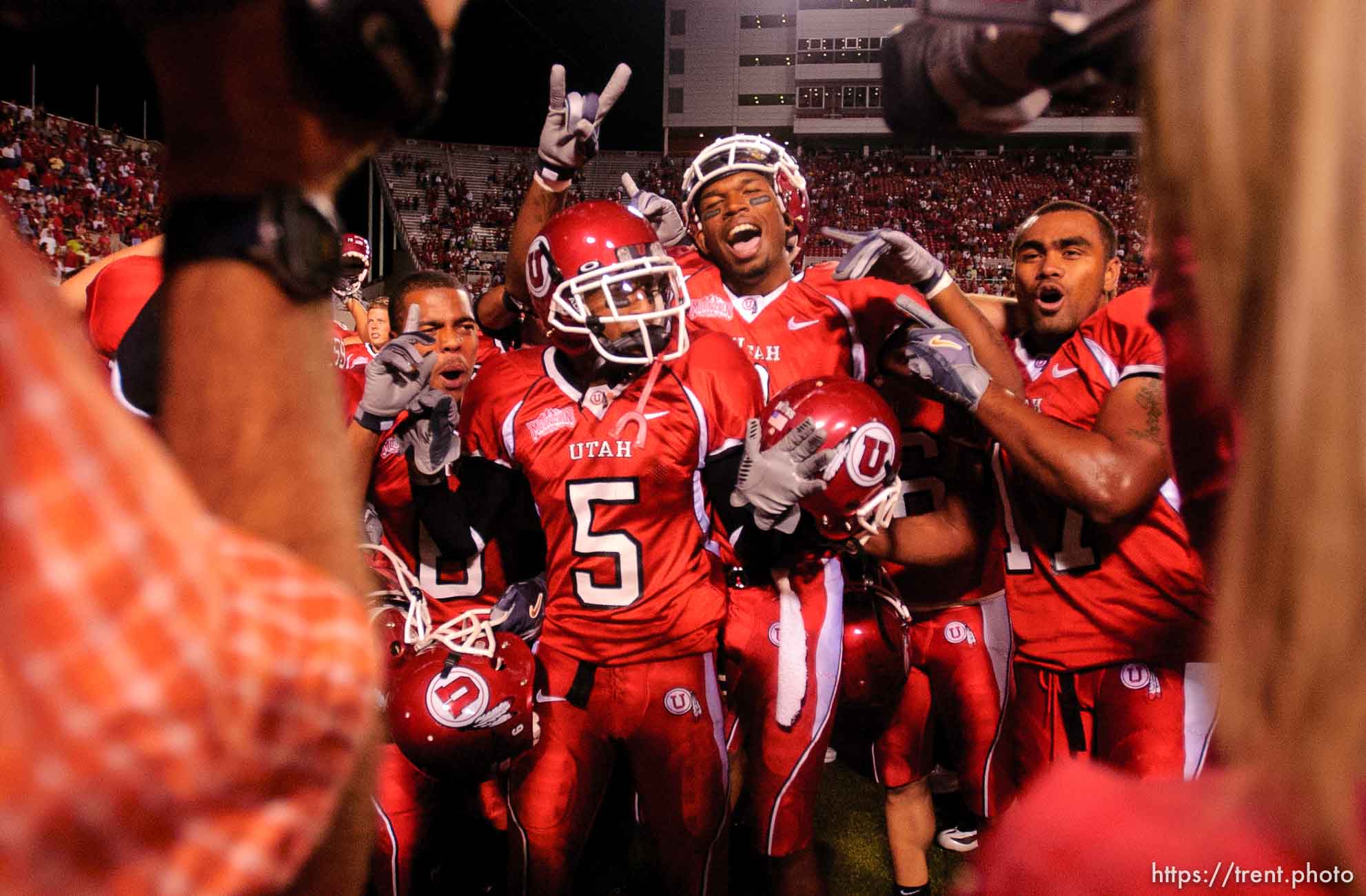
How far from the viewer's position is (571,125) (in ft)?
12.4

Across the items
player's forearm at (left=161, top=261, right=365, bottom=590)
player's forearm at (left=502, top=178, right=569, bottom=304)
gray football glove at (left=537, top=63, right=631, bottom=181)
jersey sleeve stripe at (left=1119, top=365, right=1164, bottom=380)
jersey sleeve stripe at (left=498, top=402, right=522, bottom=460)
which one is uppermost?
gray football glove at (left=537, top=63, right=631, bottom=181)

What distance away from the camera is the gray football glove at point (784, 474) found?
2.73 metres

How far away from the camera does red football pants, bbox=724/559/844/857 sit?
120 inches

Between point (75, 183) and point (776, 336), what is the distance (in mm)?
18919

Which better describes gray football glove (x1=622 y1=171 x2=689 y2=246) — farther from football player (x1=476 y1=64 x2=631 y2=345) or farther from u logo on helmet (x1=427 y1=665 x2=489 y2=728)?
u logo on helmet (x1=427 y1=665 x2=489 y2=728)

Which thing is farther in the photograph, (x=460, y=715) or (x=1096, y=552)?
(x=1096, y=552)

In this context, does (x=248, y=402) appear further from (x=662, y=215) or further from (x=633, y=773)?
(x=662, y=215)

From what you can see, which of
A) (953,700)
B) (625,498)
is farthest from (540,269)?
(953,700)

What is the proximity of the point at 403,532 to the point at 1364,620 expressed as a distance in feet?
10.6

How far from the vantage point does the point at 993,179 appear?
30484 mm

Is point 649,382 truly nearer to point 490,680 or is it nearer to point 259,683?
point 490,680

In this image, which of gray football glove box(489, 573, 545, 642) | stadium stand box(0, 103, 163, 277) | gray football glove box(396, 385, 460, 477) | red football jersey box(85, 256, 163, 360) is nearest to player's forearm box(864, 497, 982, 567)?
gray football glove box(489, 573, 545, 642)

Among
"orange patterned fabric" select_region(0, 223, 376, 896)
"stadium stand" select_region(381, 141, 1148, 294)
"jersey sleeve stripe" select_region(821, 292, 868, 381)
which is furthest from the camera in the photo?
"stadium stand" select_region(381, 141, 1148, 294)

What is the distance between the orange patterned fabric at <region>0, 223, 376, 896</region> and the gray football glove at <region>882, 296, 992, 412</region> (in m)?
2.51
